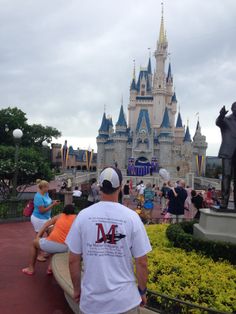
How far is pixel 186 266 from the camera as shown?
5.04 metres

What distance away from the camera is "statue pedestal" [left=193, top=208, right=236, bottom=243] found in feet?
20.7

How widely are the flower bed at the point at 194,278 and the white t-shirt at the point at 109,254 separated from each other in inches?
69.6

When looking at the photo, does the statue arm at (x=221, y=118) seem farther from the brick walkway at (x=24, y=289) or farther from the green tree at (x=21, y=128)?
the green tree at (x=21, y=128)

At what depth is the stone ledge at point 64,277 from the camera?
437cm

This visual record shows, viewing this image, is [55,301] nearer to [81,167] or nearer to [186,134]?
[186,134]

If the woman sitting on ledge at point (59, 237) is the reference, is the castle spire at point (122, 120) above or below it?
above

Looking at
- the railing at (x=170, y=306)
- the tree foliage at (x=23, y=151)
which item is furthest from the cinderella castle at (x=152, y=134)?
the railing at (x=170, y=306)

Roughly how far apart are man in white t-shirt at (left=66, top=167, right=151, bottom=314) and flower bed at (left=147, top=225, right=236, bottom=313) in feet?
5.50

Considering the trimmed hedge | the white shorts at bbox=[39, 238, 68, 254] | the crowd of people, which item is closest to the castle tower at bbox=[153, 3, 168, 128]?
the trimmed hedge

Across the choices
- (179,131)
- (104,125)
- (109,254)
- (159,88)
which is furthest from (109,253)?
(179,131)

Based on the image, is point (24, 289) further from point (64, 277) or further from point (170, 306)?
point (170, 306)

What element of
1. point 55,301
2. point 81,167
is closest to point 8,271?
point 55,301

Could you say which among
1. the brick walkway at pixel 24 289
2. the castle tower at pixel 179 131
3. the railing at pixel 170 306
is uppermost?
the castle tower at pixel 179 131

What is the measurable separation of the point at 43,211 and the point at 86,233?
4462 mm
